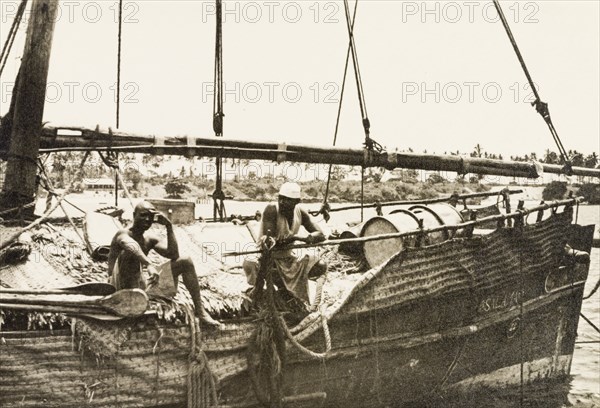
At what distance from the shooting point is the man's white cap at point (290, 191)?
6.49 meters

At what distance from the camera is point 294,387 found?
256 inches

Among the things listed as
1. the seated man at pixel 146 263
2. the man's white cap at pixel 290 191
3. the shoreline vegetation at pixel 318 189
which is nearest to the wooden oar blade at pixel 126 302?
the seated man at pixel 146 263

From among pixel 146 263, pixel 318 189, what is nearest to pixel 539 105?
pixel 146 263

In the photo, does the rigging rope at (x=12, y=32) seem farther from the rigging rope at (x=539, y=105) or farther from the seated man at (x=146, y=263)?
the rigging rope at (x=539, y=105)

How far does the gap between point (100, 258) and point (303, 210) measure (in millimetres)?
2379

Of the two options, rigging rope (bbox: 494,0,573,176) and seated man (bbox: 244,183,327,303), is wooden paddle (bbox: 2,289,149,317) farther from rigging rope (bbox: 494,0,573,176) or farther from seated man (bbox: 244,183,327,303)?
rigging rope (bbox: 494,0,573,176)

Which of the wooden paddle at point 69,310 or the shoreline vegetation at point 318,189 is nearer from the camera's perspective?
the wooden paddle at point 69,310

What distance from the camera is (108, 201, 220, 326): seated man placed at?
5324 millimetres

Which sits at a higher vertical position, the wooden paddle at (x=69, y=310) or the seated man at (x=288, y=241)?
the seated man at (x=288, y=241)

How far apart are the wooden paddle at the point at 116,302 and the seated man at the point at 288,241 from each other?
156 centimetres

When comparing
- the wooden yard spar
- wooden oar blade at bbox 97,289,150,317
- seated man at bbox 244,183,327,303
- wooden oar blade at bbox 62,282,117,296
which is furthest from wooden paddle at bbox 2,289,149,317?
the wooden yard spar

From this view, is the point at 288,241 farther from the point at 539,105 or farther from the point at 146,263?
the point at 539,105

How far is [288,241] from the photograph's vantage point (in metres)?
6.25

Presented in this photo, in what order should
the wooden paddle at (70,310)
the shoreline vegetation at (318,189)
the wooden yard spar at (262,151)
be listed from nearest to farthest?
the wooden paddle at (70,310) → the wooden yard spar at (262,151) → the shoreline vegetation at (318,189)
